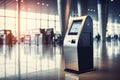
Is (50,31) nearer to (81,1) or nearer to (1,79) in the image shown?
(81,1)

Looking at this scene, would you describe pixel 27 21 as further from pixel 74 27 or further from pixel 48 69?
pixel 74 27

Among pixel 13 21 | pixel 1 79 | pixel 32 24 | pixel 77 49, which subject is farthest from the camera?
pixel 32 24

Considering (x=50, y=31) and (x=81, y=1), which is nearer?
(x=50, y=31)

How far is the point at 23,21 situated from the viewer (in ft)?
116

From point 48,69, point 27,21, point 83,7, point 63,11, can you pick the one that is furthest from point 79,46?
point 27,21

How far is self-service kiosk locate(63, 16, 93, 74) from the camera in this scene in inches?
247

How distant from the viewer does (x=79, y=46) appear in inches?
246

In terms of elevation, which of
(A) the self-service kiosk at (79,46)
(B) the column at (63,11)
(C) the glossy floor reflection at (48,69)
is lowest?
(C) the glossy floor reflection at (48,69)

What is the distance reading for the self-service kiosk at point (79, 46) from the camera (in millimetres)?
6262

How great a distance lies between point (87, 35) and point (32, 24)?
100 feet

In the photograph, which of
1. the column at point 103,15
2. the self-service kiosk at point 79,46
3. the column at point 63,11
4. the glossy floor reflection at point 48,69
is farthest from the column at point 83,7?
the self-service kiosk at point 79,46

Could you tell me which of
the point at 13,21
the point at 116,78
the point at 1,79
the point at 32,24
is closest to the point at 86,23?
the point at 116,78

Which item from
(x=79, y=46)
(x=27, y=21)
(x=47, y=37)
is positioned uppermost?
(x=27, y=21)

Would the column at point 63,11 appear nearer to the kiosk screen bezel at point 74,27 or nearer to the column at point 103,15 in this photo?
the column at point 103,15
